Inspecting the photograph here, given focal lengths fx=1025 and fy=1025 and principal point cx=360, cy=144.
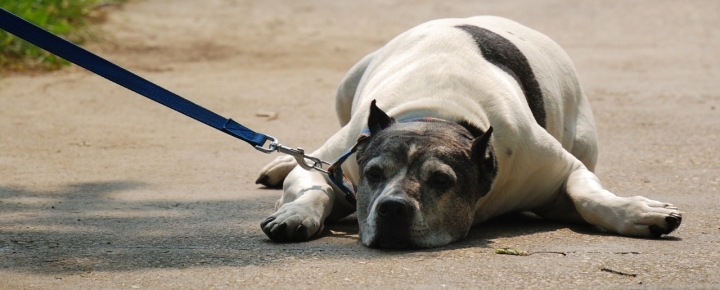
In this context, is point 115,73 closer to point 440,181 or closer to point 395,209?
point 395,209

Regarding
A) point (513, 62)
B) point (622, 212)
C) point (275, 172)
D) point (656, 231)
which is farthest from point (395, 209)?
point (275, 172)

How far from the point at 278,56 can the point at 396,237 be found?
24.8ft

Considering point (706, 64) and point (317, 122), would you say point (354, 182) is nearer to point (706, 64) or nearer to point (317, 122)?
point (317, 122)

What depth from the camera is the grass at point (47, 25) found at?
10.8 metres

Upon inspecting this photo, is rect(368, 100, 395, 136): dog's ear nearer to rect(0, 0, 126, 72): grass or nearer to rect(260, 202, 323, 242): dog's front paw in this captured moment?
rect(260, 202, 323, 242): dog's front paw

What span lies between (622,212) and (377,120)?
3.93 ft

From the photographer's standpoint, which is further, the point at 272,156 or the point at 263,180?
the point at 272,156

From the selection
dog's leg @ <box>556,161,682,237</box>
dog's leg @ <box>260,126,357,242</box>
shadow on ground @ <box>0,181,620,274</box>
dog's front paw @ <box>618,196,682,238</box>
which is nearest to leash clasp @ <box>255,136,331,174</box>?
dog's leg @ <box>260,126,357,242</box>

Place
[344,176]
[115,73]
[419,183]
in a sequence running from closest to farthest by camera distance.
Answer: [419,183] < [115,73] < [344,176]

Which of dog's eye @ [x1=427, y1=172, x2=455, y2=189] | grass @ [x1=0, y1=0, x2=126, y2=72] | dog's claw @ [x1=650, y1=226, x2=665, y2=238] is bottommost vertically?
dog's claw @ [x1=650, y1=226, x2=665, y2=238]

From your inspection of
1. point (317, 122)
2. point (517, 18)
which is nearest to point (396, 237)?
point (317, 122)

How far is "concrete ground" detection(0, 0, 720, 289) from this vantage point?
4.04 meters

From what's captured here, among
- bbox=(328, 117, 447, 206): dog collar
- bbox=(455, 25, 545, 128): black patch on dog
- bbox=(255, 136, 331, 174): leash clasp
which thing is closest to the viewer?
bbox=(328, 117, 447, 206): dog collar

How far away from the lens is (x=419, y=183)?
14.7 feet
